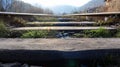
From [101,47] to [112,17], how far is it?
5.30 meters

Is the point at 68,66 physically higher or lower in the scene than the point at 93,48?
lower

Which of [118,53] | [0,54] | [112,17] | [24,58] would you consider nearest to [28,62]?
[24,58]

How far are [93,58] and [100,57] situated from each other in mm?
62

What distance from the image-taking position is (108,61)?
2.59 metres

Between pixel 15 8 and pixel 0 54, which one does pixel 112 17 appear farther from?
pixel 15 8

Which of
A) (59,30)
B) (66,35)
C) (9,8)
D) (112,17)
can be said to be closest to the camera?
(66,35)

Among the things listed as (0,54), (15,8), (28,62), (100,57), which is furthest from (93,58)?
(15,8)

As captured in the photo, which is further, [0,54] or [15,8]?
[15,8]

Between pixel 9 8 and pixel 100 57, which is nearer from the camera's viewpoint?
pixel 100 57

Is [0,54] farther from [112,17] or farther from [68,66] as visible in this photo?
[112,17]

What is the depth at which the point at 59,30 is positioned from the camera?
5098 mm

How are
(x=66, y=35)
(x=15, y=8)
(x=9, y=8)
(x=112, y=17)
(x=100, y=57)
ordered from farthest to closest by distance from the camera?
1. (x=15, y=8)
2. (x=9, y=8)
3. (x=112, y=17)
4. (x=66, y=35)
5. (x=100, y=57)

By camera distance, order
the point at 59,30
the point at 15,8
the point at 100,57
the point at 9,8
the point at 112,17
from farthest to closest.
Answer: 1. the point at 15,8
2. the point at 9,8
3. the point at 112,17
4. the point at 59,30
5. the point at 100,57

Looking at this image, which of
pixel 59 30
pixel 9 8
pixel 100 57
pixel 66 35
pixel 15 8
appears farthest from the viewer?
pixel 15 8
